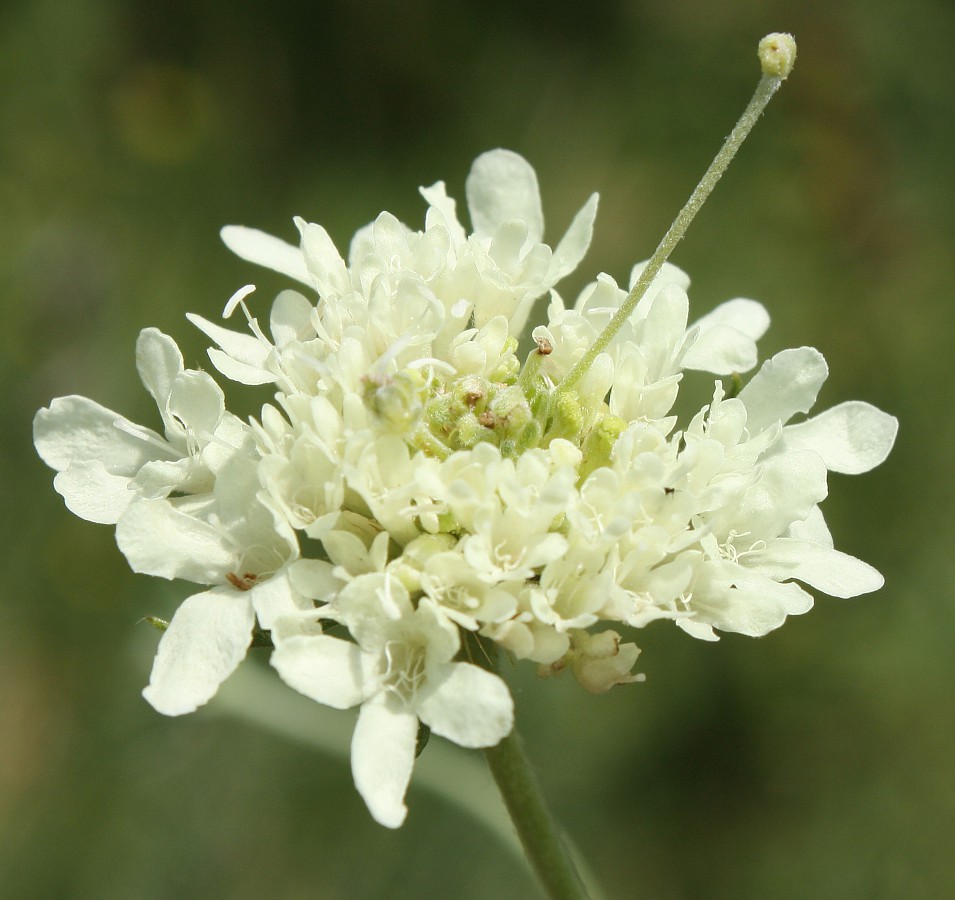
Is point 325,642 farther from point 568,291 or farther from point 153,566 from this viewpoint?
point 568,291

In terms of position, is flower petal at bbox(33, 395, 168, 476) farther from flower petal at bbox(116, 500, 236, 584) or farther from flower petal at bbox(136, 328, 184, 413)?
flower petal at bbox(116, 500, 236, 584)

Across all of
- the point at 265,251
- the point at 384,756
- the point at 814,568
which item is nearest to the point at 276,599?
the point at 384,756

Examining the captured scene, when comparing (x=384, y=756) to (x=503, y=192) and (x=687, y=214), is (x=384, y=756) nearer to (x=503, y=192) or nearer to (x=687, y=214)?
(x=687, y=214)

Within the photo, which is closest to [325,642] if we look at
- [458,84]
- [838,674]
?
[838,674]

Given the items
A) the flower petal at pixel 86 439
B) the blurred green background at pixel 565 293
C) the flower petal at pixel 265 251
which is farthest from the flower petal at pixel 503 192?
the blurred green background at pixel 565 293

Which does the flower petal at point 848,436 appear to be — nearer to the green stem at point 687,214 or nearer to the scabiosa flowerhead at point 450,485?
the scabiosa flowerhead at point 450,485
